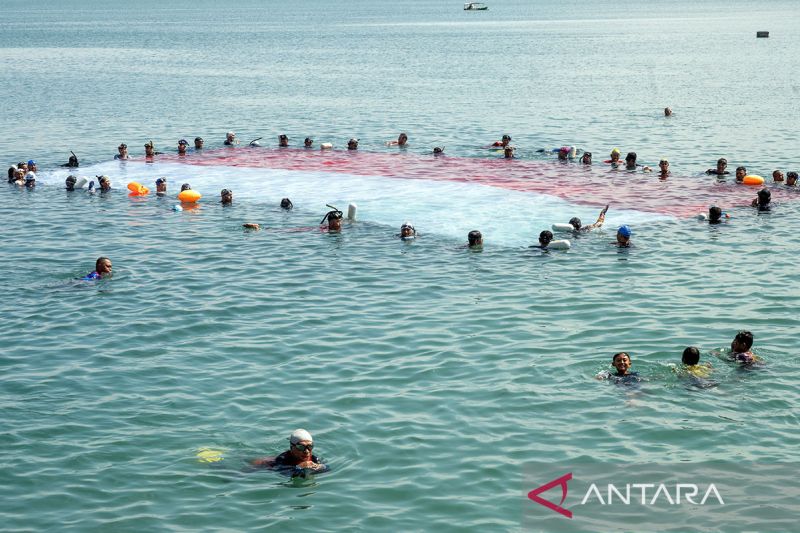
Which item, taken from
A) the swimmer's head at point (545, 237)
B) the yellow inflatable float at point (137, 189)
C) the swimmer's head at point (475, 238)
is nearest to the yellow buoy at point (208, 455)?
the swimmer's head at point (475, 238)

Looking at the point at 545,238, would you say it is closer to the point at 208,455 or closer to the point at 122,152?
the point at 208,455

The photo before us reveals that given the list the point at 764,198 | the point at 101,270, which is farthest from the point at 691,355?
the point at 764,198

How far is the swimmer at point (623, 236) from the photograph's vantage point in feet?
114

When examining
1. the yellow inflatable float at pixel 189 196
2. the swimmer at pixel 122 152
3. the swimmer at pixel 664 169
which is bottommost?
the yellow inflatable float at pixel 189 196

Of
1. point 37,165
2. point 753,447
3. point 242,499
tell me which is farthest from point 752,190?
point 37,165

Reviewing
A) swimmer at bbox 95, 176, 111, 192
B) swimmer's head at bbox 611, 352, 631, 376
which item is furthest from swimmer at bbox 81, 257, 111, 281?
swimmer's head at bbox 611, 352, 631, 376

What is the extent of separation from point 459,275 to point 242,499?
1519 centimetres

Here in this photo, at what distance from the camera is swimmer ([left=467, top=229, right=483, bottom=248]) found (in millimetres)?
34781

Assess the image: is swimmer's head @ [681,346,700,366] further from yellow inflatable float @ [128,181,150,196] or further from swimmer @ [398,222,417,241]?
yellow inflatable float @ [128,181,150,196]

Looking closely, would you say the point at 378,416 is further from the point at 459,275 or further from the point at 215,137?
the point at 215,137

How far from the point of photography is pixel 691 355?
2325cm

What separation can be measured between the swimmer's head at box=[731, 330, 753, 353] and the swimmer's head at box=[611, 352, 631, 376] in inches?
113

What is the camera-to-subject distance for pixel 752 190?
4397 cm

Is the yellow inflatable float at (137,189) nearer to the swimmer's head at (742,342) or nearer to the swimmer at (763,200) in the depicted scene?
the swimmer at (763,200)
